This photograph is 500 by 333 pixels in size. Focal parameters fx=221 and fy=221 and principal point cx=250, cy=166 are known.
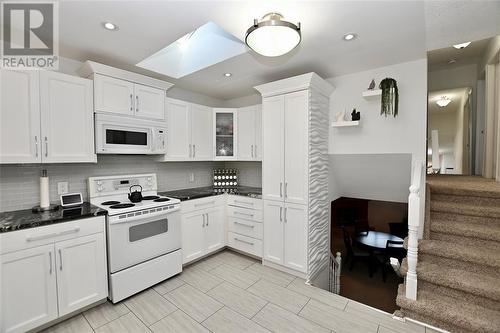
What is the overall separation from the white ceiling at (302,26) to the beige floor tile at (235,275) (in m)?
2.61

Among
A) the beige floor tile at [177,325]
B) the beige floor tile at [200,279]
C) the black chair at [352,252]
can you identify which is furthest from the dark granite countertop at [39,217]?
the black chair at [352,252]

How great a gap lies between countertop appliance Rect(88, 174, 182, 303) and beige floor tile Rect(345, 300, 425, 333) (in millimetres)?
1990

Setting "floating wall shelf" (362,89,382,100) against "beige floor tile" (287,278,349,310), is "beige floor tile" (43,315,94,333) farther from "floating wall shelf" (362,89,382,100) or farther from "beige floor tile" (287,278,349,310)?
"floating wall shelf" (362,89,382,100)

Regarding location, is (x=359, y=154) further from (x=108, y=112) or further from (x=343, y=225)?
(x=108, y=112)

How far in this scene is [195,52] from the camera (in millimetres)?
2852

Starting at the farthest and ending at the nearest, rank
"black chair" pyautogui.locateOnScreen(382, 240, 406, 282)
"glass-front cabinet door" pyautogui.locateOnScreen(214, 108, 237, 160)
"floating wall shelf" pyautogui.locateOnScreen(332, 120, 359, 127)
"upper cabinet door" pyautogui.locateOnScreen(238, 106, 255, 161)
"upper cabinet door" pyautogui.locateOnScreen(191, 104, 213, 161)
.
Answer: "black chair" pyautogui.locateOnScreen(382, 240, 406, 282)
"glass-front cabinet door" pyautogui.locateOnScreen(214, 108, 237, 160)
"upper cabinet door" pyautogui.locateOnScreen(238, 106, 255, 161)
"upper cabinet door" pyautogui.locateOnScreen(191, 104, 213, 161)
"floating wall shelf" pyautogui.locateOnScreen(332, 120, 359, 127)

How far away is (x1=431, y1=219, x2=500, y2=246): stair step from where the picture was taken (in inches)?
85.1

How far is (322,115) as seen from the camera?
294cm

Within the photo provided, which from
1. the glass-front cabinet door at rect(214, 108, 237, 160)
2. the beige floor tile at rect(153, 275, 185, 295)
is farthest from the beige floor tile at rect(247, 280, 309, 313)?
the glass-front cabinet door at rect(214, 108, 237, 160)

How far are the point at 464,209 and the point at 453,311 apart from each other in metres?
1.14

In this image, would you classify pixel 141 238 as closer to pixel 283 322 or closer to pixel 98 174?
pixel 98 174

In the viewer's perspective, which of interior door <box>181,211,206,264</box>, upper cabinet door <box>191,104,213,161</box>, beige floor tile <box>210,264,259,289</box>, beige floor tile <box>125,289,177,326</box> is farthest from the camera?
upper cabinet door <box>191,104,213,161</box>

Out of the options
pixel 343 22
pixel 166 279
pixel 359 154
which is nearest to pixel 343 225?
pixel 359 154

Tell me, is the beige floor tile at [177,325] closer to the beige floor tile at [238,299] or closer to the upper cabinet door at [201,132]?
the beige floor tile at [238,299]
